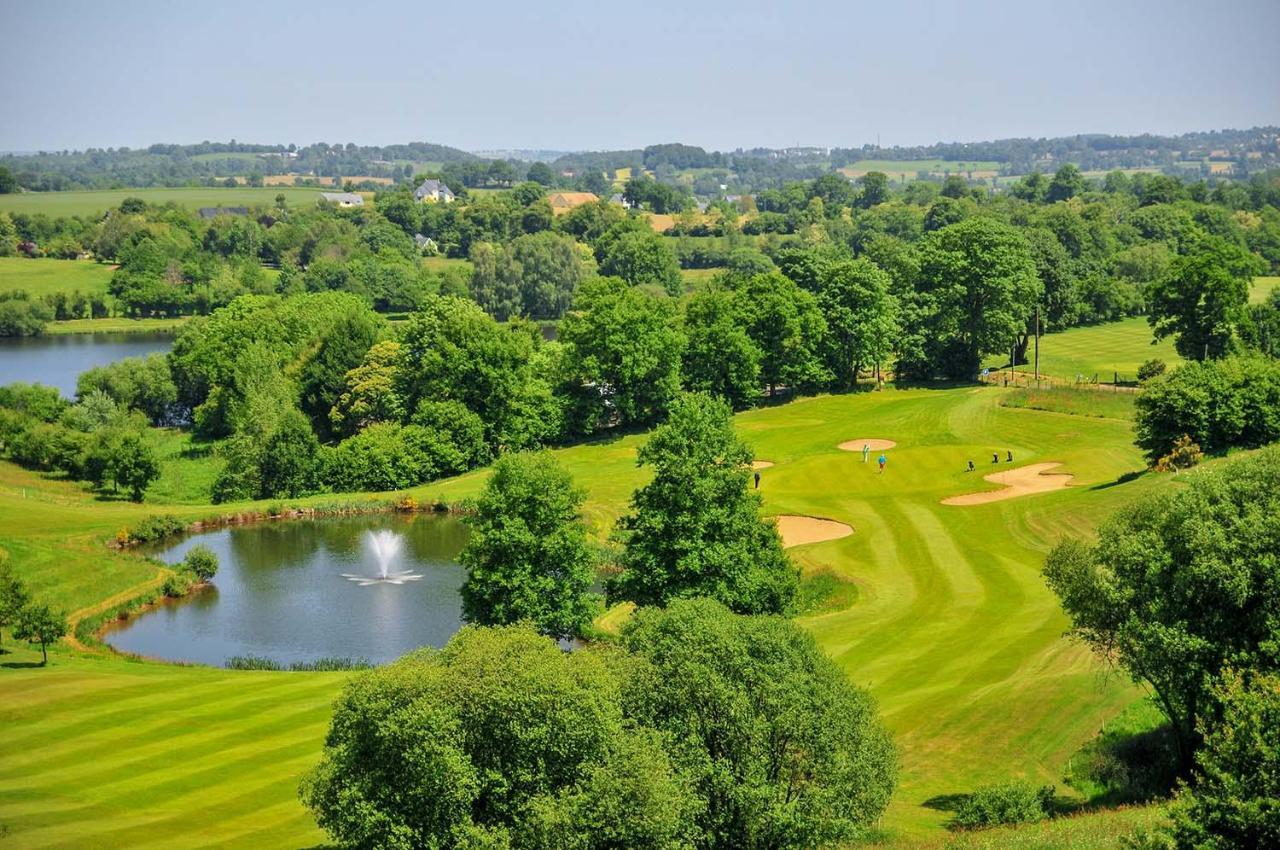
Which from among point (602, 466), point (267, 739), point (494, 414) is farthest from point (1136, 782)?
point (494, 414)

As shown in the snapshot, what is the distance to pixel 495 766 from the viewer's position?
24562 mm

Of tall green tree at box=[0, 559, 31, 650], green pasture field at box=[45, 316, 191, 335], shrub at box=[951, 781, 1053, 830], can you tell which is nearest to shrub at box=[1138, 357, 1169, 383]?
shrub at box=[951, 781, 1053, 830]

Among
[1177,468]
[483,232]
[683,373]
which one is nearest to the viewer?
[1177,468]

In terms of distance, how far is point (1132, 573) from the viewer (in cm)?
3006

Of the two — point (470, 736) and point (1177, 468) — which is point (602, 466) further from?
point (470, 736)

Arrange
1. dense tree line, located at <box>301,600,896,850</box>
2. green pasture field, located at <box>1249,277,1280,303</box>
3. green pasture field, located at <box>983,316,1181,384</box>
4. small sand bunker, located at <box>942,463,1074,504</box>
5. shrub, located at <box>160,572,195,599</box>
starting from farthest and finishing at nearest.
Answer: green pasture field, located at <box>1249,277,1280,303</box> < green pasture field, located at <box>983,316,1181,384</box> < small sand bunker, located at <box>942,463,1074,504</box> < shrub, located at <box>160,572,195,599</box> < dense tree line, located at <box>301,600,896,850</box>

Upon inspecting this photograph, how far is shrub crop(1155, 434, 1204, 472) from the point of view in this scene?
191 ft

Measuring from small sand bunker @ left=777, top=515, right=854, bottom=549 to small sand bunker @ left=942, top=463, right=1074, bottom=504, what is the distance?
6.36 m

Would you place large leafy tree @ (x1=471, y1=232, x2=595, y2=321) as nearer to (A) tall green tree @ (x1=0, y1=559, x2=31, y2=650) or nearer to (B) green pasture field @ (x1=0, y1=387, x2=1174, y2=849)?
(B) green pasture field @ (x1=0, y1=387, x2=1174, y2=849)

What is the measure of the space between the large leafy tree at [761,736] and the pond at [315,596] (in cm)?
2464

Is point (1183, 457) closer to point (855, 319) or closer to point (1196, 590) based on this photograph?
point (1196, 590)

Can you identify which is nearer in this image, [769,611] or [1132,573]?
[1132,573]

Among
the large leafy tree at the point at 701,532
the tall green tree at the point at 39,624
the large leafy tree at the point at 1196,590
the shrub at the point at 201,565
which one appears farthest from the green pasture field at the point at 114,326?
the large leafy tree at the point at 1196,590

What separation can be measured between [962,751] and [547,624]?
15.2 m
